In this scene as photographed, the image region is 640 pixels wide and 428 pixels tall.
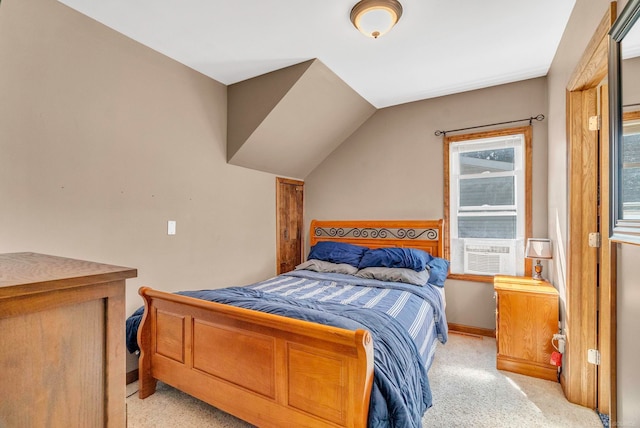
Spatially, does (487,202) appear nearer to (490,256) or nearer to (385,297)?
(490,256)

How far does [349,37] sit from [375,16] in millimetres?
402

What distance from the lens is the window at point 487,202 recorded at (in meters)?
3.22

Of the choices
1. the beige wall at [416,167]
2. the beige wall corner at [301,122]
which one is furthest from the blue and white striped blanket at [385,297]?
the beige wall corner at [301,122]

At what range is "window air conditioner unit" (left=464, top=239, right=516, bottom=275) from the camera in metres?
3.26

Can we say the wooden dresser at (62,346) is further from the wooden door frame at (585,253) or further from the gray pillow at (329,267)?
the gray pillow at (329,267)

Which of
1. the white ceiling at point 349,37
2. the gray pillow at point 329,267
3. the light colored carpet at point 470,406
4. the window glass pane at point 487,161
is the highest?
the white ceiling at point 349,37

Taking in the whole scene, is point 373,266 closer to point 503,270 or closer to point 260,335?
point 503,270

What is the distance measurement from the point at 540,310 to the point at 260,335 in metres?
2.23

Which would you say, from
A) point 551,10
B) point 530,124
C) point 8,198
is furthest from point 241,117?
point 530,124

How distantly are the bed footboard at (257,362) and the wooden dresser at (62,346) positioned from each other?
3.12 ft

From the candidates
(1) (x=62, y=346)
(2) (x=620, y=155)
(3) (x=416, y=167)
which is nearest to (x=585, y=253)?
(2) (x=620, y=155)

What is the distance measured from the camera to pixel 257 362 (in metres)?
1.72

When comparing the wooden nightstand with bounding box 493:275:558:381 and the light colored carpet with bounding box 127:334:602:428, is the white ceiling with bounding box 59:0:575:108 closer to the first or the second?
the wooden nightstand with bounding box 493:275:558:381

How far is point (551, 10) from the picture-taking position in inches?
85.0
